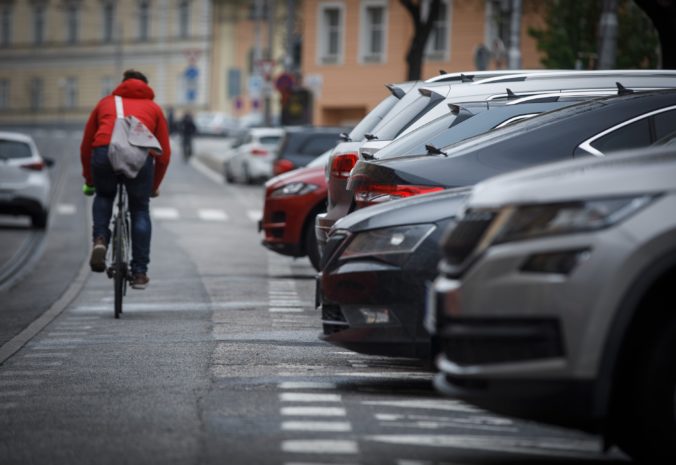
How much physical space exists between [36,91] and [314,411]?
4375 inches

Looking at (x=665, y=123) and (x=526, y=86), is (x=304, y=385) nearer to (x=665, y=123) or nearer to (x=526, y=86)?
(x=665, y=123)

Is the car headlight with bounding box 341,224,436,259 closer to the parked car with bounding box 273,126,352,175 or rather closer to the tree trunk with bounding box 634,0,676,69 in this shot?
the tree trunk with bounding box 634,0,676,69

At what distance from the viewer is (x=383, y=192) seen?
10.2 meters

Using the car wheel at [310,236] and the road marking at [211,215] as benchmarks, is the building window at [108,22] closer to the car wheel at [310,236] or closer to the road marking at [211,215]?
the road marking at [211,215]

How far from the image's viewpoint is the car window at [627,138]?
33.5 feet

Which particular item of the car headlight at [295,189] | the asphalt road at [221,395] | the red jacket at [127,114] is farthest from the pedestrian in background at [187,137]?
the red jacket at [127,114]

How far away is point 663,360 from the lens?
6.43m

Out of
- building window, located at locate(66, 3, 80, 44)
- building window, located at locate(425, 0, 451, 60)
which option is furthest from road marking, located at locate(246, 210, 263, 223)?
building window, located at locate(66, 3, 80, 44)

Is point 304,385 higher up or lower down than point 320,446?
lower down

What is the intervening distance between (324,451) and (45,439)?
1.27 metres

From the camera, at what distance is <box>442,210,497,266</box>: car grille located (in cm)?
683

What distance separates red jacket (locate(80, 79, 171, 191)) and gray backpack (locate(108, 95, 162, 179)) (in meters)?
0.13

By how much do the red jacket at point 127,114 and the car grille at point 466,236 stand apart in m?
7.65

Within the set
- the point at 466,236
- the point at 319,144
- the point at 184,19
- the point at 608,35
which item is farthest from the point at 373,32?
the point at 466,236
